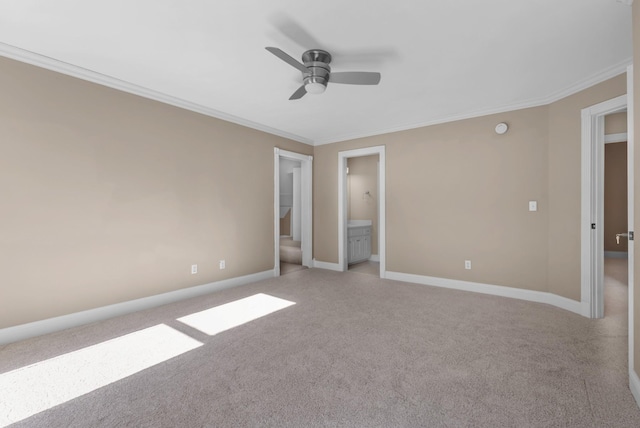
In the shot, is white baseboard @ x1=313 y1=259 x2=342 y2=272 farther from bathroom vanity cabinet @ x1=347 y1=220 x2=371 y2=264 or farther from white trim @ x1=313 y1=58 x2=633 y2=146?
white trim @ x1=313 y1=58 x2=633 y2=146

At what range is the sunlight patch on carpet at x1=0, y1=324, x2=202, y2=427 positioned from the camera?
A: 1.66 metres

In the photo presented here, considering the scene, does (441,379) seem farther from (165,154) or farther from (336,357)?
(165,154)

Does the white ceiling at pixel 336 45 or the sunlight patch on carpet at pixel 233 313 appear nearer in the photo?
the white ceiling at pixel 336 45

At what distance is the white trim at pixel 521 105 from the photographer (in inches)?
106

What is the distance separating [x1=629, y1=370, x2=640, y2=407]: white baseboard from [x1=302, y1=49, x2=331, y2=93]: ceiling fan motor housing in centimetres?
296

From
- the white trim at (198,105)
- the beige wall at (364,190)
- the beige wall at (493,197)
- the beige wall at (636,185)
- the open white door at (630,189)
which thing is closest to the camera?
the beige wall at (636,185)

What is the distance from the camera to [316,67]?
2.45m

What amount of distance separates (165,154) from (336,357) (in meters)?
2.97

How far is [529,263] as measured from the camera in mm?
3549

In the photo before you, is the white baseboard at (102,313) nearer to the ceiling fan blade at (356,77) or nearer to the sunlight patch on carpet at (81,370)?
the sunlight patch on carpet at (81,370)

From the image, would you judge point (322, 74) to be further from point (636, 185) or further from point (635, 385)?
point (635, 385)

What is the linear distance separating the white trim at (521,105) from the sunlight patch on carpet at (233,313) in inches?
121

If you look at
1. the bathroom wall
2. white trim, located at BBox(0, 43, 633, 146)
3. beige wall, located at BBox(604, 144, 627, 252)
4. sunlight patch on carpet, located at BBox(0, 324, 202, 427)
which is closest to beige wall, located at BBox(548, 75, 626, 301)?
white trim, located at BBox(0, 43, 633, 146)

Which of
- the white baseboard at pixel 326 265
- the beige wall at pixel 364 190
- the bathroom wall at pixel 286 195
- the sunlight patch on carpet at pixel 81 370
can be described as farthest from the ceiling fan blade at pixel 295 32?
the bathroom wall at pixel 286 195
